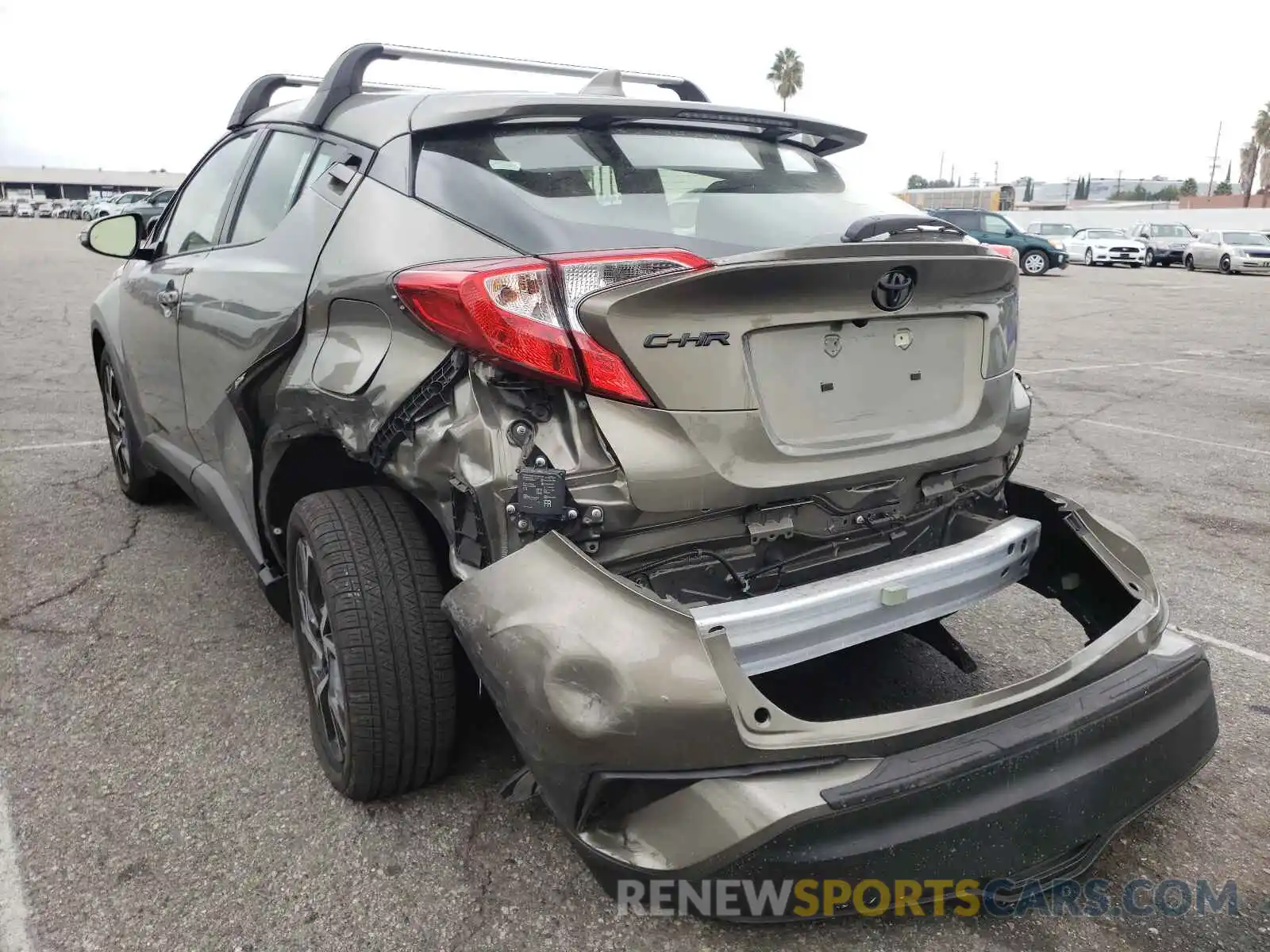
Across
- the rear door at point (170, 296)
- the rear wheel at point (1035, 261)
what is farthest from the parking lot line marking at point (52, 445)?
the rear wheel at point (1035, 261)

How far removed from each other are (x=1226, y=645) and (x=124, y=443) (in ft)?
15.7

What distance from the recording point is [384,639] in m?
2.22

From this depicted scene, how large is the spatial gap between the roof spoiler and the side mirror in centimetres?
76

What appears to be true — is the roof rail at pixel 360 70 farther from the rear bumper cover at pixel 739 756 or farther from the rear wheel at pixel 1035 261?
the rear wheel at pixel 1035 261

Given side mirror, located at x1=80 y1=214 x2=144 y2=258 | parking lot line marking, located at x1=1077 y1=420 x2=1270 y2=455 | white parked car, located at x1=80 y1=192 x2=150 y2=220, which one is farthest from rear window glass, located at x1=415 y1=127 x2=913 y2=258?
white parked car, located at x1=80 y1=192 x2=150 y2=220

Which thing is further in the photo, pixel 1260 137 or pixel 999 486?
pixel 1260 137

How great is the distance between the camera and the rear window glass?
2078 millimetres

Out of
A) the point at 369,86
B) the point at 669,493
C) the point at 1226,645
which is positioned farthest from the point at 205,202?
the point at 1226,645

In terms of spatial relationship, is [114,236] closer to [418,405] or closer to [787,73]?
[418,405]

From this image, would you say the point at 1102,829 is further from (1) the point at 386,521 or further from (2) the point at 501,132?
(2) the point at 501,132

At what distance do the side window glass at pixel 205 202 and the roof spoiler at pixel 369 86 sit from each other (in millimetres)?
167

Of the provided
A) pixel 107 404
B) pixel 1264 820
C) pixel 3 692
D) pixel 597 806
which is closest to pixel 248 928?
pixel 597 806

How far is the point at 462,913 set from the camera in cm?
209

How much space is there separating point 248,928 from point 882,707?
1772 millimetres
